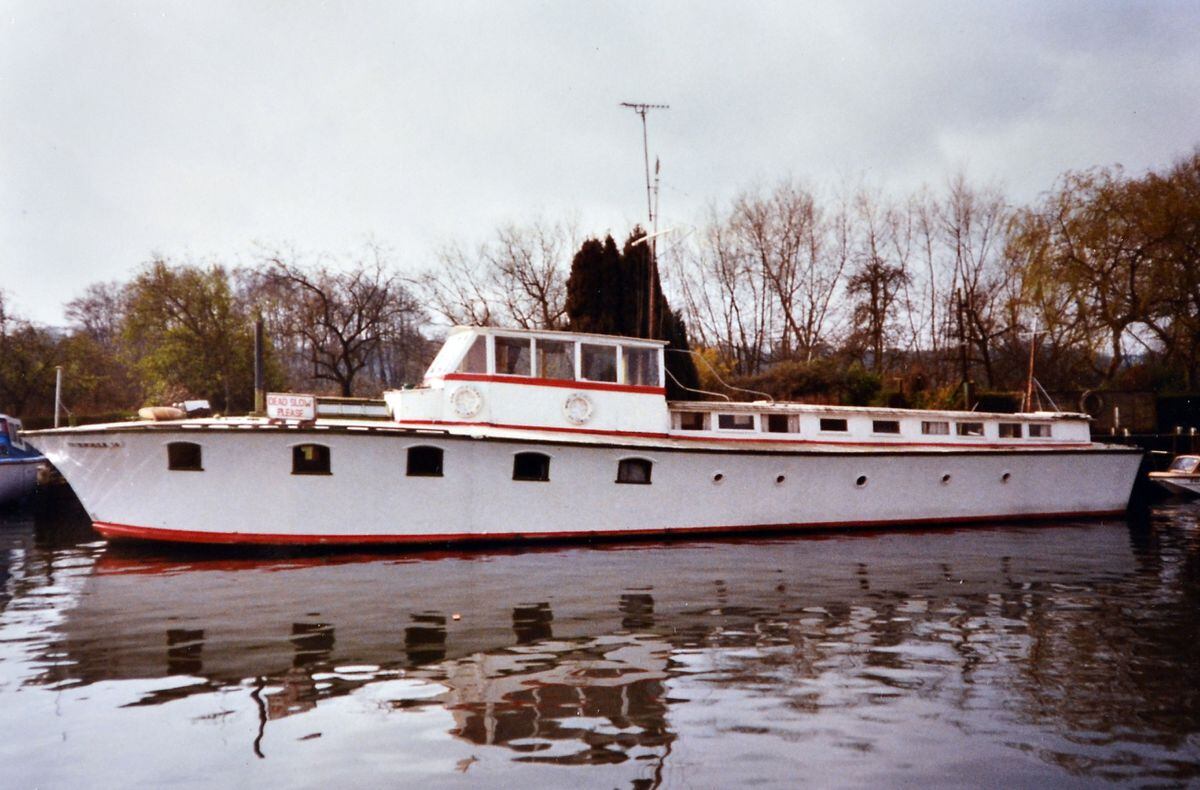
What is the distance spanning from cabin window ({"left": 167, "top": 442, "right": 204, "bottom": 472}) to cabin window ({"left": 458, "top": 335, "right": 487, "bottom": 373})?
16.5 ft

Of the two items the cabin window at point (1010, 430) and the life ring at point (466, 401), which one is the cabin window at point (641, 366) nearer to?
the life ring at point (466, 401)

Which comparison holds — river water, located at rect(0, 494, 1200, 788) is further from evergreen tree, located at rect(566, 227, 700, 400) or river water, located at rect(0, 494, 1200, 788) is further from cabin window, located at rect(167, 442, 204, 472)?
evergreen tree, located at rect(566, 227, 700, 400)

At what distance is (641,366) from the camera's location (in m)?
17.7

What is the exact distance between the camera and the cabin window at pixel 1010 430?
2155cm

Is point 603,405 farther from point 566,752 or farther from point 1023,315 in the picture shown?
point 1023,315

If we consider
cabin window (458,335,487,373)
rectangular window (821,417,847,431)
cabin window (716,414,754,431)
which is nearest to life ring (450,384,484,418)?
cabin window (458,335,487,373)

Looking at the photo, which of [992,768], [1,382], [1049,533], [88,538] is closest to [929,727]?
[992,768]

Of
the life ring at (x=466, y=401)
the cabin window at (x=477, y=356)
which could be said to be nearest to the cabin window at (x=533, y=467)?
the life ring at (x=466, y=401)

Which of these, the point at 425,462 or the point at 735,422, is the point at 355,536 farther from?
the point at 735,422

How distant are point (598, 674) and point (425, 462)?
27.5 ft

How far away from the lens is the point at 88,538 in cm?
1894

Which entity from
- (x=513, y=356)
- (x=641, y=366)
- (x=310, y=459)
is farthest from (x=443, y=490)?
(x=641, y=366)

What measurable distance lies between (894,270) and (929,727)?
37560 mm

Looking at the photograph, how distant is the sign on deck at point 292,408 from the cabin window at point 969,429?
1500cm
